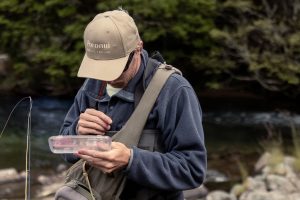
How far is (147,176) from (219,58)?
1381 centimetres

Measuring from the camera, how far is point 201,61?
52.2ft

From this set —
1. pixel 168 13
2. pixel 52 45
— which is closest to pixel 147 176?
pixel 168 13

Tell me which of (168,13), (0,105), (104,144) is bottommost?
(0,105)

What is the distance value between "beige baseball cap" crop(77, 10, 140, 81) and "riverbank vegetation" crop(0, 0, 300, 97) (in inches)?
461

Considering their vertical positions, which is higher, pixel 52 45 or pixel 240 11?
pixel 240 11

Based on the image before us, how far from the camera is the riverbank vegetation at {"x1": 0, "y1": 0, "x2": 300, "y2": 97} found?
552 inches

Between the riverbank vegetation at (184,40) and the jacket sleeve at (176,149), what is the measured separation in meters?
11.7

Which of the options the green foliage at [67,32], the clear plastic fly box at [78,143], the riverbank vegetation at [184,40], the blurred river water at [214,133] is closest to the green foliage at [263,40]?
Answer: the riverbank vegetation at [184,40]

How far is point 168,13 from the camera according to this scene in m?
14.6

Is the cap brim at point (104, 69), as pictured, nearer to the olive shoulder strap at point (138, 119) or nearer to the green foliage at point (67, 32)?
the olive shoulder strap at point (138, 119)

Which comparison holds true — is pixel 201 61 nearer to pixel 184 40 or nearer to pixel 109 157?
pixel 184 40

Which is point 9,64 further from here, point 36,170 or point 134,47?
point 134,47

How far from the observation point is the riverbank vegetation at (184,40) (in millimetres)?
14016

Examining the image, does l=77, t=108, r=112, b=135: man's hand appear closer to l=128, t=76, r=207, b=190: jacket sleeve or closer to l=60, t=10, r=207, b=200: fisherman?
l=60, t=10, r=207, b=200: fisherman
